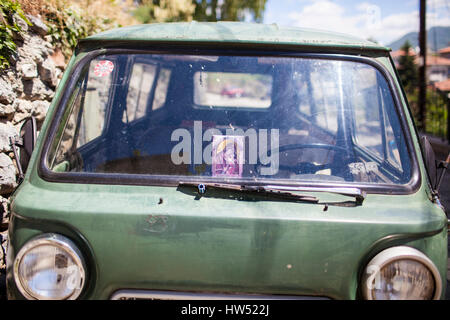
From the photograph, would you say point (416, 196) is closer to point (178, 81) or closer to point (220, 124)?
point (220, 124)

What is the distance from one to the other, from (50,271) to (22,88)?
2.93 metres

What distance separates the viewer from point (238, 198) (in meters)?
1.81

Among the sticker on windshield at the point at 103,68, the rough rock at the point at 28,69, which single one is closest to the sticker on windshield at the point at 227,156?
the sticker on windshield at the point at 103,68

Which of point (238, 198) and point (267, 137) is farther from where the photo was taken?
point (267, 137)

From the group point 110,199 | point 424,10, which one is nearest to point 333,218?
point 110,199

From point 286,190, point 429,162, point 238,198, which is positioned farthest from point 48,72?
point 429,162

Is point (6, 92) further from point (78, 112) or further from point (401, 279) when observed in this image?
point (401, 279)

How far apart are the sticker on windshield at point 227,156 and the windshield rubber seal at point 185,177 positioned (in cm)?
13

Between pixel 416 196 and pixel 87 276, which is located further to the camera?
pixel 416 196

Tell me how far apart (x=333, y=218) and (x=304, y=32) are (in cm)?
112

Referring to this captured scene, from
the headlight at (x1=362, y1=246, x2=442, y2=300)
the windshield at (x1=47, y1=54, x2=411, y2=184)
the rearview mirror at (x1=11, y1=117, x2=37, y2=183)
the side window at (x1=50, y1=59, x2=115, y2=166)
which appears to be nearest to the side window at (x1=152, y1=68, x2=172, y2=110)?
the windshield at (x1=47, y1=54, x2=411, y2=184)

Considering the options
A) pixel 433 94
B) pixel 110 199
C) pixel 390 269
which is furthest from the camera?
pixel 433 94

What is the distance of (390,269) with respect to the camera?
164cm
